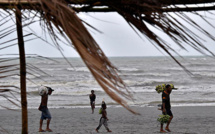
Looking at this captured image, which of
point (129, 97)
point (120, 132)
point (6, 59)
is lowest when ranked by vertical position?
point (120, 132)

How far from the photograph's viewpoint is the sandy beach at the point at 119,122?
12562 millimetres

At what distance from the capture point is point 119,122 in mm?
14383

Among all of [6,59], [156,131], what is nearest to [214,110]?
[156,131]

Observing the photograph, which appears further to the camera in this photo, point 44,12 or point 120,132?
point 120,132

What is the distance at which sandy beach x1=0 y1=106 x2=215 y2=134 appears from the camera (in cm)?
1256

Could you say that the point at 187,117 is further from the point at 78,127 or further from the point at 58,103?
the point at 58,103

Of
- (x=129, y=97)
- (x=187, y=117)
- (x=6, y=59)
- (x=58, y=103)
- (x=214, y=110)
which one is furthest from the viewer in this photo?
(x=58, y=103)

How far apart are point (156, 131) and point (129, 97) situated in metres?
11.5

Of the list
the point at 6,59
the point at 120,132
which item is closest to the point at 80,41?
the point at 6,59

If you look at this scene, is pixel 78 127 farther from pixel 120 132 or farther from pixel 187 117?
pixel 187 117

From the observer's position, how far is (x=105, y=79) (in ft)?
3.29

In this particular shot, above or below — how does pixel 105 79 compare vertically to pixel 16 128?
above

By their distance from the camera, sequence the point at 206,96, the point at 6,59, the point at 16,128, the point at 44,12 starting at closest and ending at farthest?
the point at 44,12
the point at 6,59
the point at 16,128
the point at 206,96

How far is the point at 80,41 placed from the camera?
1056 mm
